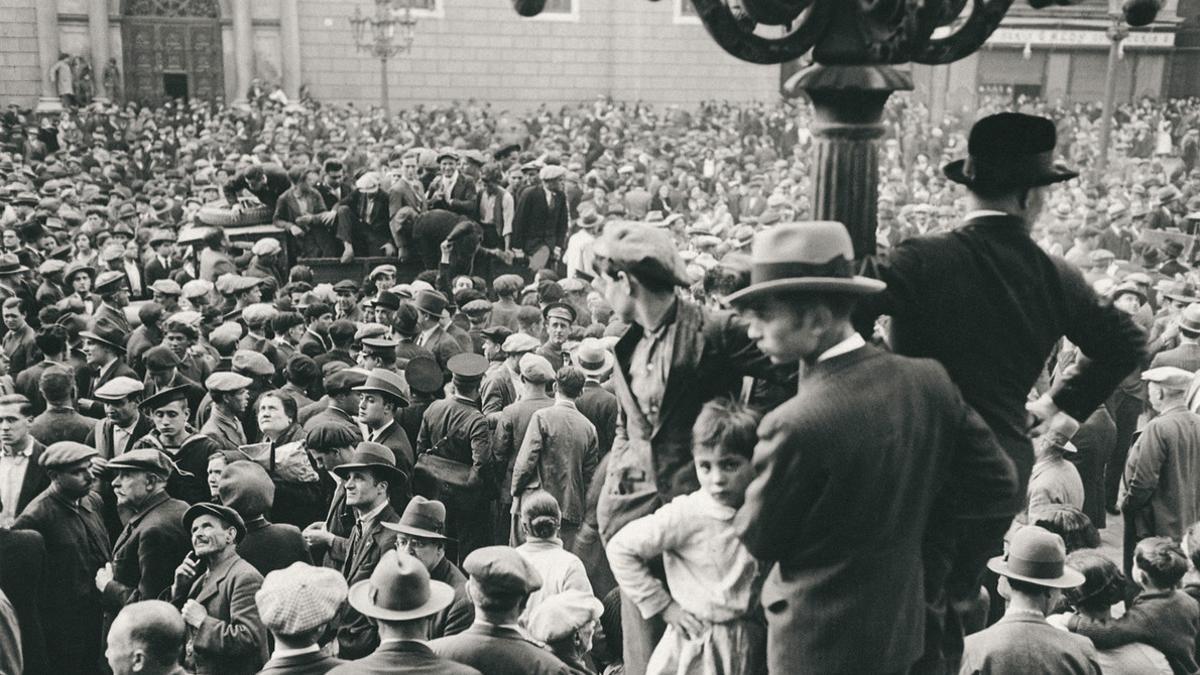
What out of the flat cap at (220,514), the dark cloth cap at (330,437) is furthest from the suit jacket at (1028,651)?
the dark cloth cap at (330,437)

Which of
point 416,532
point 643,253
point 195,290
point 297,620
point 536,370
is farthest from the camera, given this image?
point 195,290

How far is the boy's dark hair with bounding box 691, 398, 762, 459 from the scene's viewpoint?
321 centimetres

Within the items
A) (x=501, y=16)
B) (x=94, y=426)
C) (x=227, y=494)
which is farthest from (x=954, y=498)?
(x=501, y=16)

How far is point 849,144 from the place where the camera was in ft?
10.6

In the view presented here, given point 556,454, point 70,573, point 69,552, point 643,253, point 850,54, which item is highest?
point 850,54

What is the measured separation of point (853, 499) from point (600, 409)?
492 cm

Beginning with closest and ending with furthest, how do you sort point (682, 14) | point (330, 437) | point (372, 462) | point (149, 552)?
point (149, 552) < point (372, 462) < point (330, 437) < point (682, 14)

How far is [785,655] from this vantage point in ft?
9.55

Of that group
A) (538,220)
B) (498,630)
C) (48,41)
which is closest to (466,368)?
(498,630)

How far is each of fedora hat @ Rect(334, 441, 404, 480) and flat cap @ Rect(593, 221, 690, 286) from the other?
296 centimetres

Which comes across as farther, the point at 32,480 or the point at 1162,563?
the point at 32,480

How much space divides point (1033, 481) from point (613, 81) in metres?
32.9

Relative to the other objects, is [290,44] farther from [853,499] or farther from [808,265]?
[853,499]

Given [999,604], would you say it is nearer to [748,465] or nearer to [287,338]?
[748,465]
